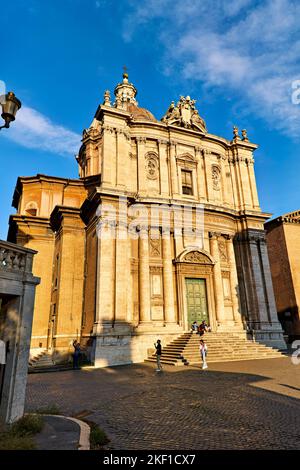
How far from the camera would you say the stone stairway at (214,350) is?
55.2ft

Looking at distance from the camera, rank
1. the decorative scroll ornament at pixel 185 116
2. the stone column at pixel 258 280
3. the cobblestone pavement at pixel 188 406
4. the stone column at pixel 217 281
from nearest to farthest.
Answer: the cobblestone pavement at pixel 188 406
the stone column at pixel 217 281
the stone column at pixel 258 280
the decorative scroll ornament at pixel 185 116

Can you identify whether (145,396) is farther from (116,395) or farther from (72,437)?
(72,437)

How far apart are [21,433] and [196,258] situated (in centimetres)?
1808

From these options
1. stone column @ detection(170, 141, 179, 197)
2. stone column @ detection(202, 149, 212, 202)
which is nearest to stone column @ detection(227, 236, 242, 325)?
stone column @ detection(202, 149, 212, 202)

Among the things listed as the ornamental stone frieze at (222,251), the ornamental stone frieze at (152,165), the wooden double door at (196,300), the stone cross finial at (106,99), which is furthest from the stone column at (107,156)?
the ornamental stone frieze at (222,251)

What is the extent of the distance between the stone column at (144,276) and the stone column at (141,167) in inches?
119

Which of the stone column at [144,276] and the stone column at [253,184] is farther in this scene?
the stone column at [253,184]

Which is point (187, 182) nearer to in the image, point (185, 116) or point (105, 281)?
point (185, 116)

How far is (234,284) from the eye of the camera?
2356 cm

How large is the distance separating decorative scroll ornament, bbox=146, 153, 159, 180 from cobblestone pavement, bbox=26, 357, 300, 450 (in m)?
14.8

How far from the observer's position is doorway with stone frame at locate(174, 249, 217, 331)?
69.3ft

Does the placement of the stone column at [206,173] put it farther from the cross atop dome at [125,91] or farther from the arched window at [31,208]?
the cross atop dome at [125,91]

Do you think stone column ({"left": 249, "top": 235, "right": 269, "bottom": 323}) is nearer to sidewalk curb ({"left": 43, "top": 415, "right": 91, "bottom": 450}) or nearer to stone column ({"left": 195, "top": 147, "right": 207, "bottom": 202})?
stone column ({"left": 195, "top": 147, "right": 207, "bottom": 202})
